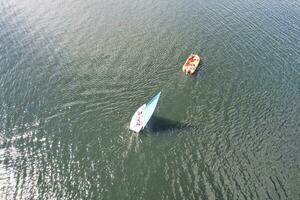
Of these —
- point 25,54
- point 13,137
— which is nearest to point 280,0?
point 25,54

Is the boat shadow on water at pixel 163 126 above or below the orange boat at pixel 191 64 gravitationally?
below

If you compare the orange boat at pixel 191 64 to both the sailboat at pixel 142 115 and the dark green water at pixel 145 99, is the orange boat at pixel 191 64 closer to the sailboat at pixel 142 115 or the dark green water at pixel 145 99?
the dark green water at pixel 145 99

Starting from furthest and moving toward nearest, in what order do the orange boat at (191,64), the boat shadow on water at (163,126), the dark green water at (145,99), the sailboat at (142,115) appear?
the orange boat at (191,64), the boat shadow on water at (163,126), the sailboat at (142,115), the dark green water at (145,99)

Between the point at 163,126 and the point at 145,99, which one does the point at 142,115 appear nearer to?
the point at 163,126

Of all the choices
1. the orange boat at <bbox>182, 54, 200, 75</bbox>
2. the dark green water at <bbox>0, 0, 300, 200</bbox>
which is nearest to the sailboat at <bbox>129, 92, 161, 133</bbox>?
the dark green water at <bbox>0, 0, 300, 200</bbox>

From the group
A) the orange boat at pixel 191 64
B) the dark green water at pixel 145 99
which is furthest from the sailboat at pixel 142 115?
the orange boat at pixel 191 64

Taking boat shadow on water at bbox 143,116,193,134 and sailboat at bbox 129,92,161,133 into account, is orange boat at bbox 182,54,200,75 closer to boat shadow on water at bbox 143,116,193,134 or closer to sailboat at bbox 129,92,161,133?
sailboat at bbox 129,92,161,133
